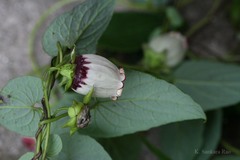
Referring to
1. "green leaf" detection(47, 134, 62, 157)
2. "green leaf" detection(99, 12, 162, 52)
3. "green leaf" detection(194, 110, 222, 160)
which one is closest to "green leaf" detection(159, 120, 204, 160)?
"green leaf" detection(194, 110, 222, 160)

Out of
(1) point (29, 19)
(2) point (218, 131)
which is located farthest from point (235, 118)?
(1) point (29, 19)

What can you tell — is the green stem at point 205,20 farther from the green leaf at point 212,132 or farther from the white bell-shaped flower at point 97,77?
the white bell-shaped flower at point 97,77

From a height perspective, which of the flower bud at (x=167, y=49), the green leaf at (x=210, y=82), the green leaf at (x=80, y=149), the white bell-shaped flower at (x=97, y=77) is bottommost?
the green leaf at (x=210, y=82)

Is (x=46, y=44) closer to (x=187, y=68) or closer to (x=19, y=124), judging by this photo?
(x=19, y=124)

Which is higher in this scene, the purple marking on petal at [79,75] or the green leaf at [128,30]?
the purple marking on petal at [79,75]

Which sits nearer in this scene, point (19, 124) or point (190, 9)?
point (19, 124)

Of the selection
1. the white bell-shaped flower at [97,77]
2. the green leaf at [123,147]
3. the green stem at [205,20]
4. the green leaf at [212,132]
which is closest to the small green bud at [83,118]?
the white bell-shaped flower at [97,77]
